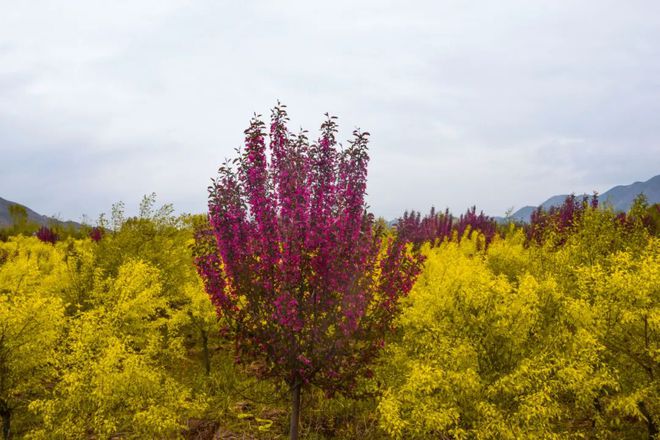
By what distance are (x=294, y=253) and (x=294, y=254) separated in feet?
0.12

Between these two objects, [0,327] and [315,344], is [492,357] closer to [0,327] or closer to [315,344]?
[315,344]

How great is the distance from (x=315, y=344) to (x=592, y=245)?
13863 millimetres

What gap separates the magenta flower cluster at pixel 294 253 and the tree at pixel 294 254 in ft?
0.07

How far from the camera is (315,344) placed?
30.4ft

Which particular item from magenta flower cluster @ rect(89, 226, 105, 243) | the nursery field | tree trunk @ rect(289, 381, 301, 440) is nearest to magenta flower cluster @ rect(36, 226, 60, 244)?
magenta flower cluster @ rect(89, 226, 105, 243)

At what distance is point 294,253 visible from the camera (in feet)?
29.6

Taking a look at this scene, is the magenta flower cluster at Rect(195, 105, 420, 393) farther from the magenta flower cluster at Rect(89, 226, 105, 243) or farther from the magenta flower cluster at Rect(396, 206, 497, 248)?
the magenta flower cluster at Rect(396, 206, 497, 248)

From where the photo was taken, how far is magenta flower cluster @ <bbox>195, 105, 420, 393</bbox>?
9.05 metres

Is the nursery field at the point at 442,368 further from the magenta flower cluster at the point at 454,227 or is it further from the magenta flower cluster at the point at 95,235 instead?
the magenta flower cluster at the point at 454,227

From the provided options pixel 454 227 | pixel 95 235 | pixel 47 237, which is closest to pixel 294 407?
pixel 95 235

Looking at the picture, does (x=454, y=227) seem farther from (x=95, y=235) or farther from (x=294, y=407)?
(x=294, y=407)

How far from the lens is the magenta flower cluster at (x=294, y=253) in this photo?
29.7ft

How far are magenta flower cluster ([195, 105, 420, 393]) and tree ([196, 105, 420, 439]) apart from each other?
0.9 inches

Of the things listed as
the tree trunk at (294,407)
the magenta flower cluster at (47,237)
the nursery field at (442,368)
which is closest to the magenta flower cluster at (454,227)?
the nursery field at (442,368)
